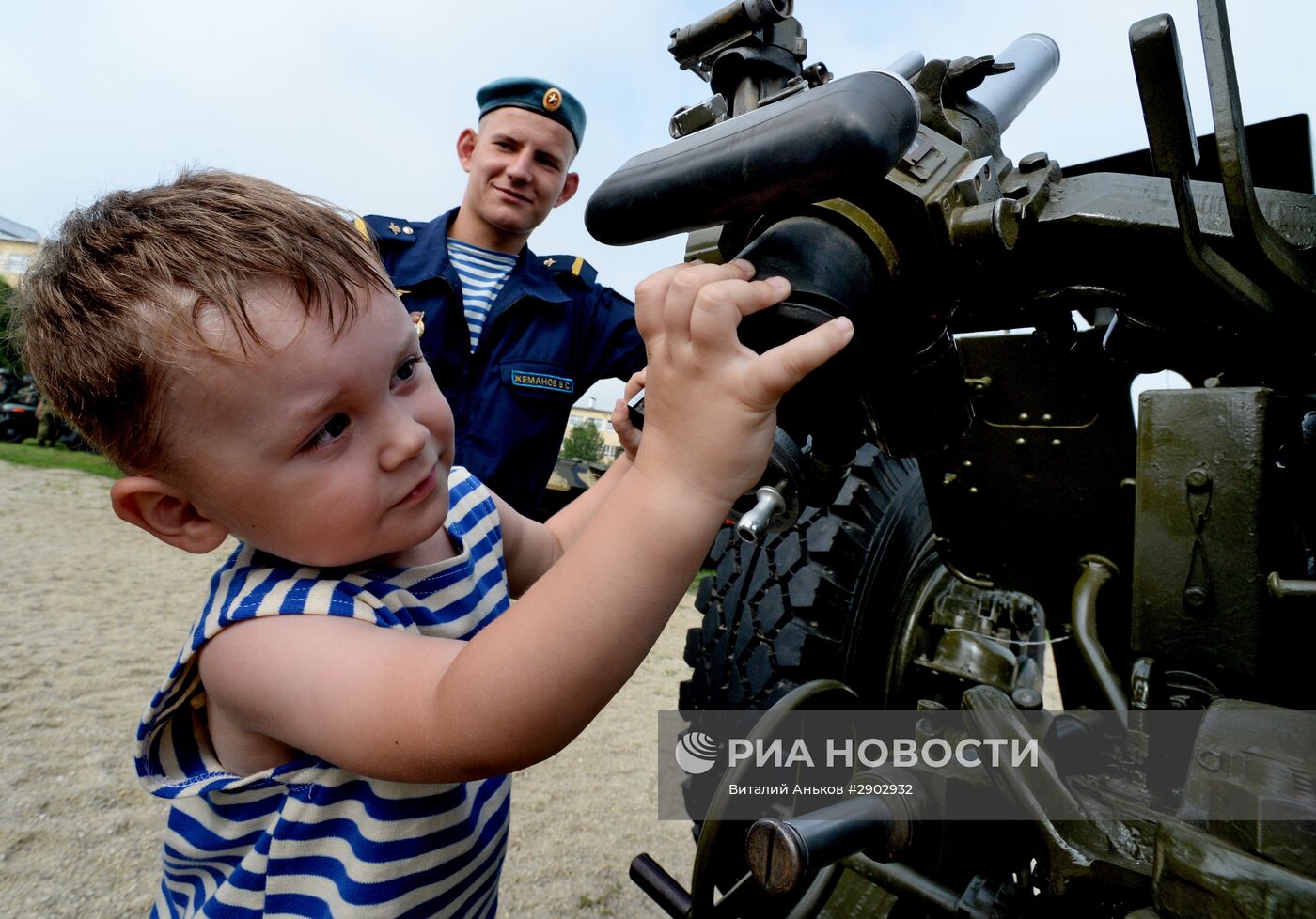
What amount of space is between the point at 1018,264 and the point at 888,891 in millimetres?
963

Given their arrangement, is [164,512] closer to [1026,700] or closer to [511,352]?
[1026,700]

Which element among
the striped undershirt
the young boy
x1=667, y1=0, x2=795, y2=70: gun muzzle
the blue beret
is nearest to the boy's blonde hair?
the young boy

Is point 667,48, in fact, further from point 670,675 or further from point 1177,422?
point 670,675

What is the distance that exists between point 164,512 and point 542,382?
56.1 inches

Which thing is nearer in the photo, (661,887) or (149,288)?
(149,288)

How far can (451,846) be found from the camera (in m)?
0.93

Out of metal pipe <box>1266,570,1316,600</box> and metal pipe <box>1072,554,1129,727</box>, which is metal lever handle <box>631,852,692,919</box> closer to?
metal pipe <box>1072,554,1129,727</box>

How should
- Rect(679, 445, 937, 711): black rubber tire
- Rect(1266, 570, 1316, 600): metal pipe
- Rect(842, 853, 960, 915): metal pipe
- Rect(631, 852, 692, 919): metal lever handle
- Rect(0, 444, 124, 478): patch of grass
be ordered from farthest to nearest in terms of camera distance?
Rect(0, 444, 124, 478): patch of grass
Rect(679, 445, 937, 711): black rubber tire
Rect(631, 852, 692, 919): metal lever handle
Rect(842, 853, 960, 915): metal pipe
Rect(1266, 570, 1316, 600): metal pipe

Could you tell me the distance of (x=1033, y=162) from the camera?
91 centimetres

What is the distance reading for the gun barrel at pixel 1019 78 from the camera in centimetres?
115

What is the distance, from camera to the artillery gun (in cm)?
70

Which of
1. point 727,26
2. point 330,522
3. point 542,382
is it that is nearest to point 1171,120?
point 727,26

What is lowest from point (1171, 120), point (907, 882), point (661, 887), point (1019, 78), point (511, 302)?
point (661, 887)

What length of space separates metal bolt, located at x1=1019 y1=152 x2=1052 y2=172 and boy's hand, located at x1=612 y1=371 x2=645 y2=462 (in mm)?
502
